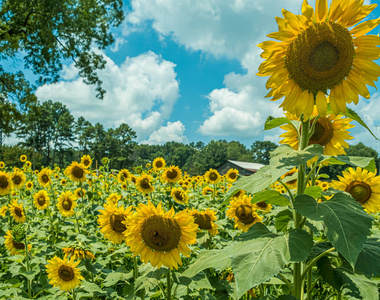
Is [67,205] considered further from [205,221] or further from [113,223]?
[205,221]

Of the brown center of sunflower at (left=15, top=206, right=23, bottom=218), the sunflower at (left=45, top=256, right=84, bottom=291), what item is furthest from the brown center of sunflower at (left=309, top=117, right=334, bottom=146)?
the brown center of sunflower at (left=15, top=206, right=23, bottom=218)

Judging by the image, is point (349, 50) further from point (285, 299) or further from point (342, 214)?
point (285, 299)

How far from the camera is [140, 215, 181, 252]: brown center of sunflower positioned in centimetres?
188

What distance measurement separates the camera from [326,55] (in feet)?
4.15

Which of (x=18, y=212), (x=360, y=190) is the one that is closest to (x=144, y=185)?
(x=18, y=212)

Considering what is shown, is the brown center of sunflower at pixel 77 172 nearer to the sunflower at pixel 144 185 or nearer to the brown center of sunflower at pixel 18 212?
the sunflower at pixel 144 185

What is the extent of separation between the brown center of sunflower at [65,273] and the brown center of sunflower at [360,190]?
2540mm

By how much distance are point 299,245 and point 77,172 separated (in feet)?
16.1

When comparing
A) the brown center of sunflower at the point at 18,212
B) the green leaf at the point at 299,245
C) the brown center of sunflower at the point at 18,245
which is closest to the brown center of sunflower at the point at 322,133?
the green leaf at the point at 299,245

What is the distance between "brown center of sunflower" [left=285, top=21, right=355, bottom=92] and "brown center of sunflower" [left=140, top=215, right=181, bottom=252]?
122 centimetres

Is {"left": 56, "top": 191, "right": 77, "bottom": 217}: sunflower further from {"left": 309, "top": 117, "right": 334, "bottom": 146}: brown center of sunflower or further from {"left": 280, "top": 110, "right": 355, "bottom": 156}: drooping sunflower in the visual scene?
{"left": 309, "top": 117, "right": 334, "bottom": 146}: brown center of sunflower

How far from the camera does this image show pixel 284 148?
4.17 ft

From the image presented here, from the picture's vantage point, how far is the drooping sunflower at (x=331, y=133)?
5.25 feet

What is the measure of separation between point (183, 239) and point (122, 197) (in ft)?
13.0
